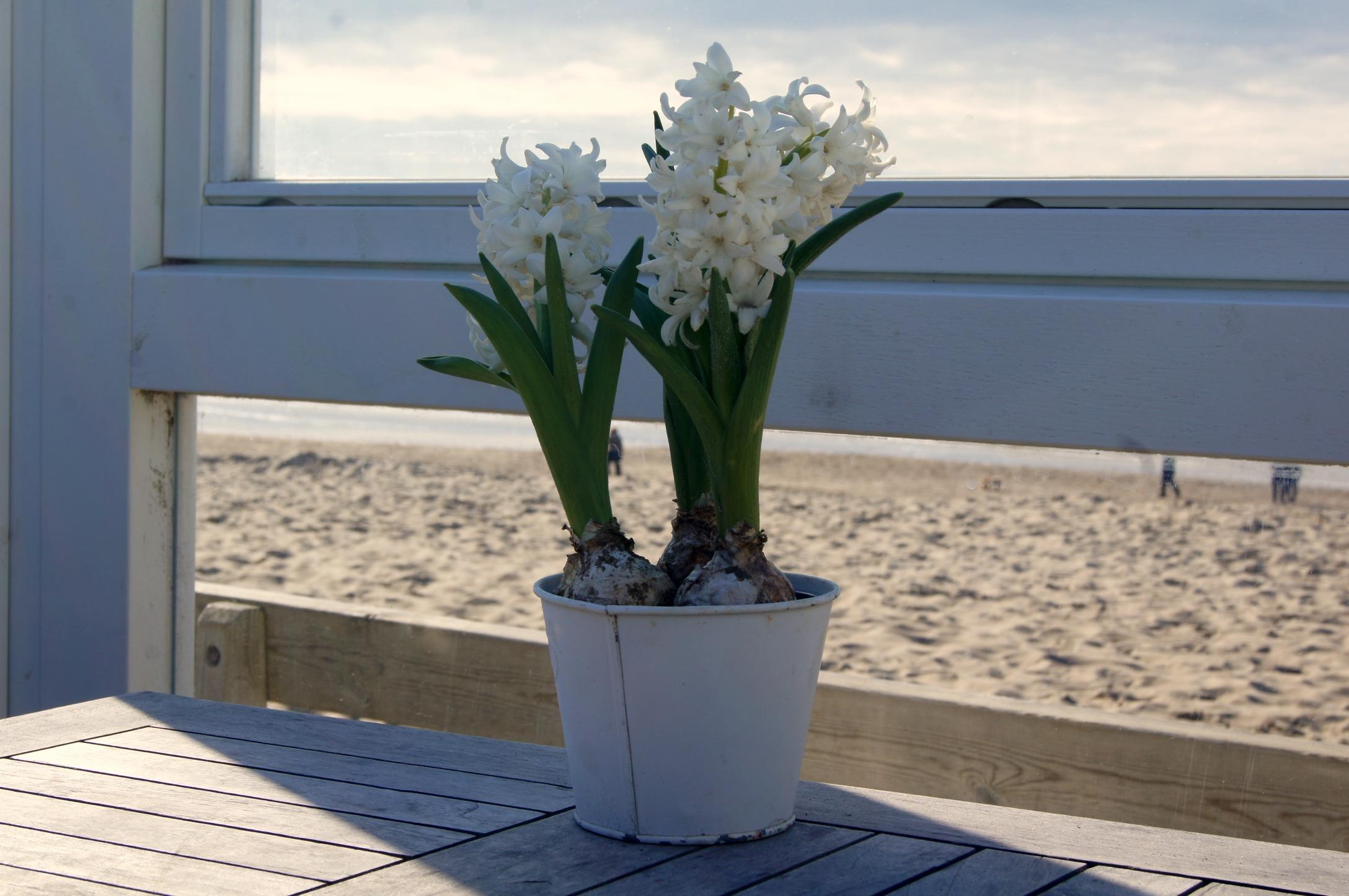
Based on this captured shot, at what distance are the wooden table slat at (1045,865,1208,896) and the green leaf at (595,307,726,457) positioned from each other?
31 centimetres

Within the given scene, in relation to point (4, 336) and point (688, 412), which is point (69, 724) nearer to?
point (688, 412)

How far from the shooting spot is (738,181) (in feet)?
2.17

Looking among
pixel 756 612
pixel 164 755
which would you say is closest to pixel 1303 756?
pixel 756 612

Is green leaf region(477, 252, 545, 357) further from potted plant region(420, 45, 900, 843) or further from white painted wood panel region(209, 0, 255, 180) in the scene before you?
white painted wood panel region(209, 0, 255, 180)

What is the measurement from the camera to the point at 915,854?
72cm

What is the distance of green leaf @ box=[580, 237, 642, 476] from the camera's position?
0.75 metres

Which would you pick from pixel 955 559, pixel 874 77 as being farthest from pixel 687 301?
pixel 955 559

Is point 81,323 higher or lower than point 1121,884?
higher

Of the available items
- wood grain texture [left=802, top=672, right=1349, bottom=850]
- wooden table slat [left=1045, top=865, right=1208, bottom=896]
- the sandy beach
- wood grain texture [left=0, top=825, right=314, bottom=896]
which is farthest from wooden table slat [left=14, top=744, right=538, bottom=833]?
the sandy beach

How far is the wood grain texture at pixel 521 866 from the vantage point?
0.66m

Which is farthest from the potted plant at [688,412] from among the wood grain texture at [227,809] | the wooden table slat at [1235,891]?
the wooden table slat at [1235,891]

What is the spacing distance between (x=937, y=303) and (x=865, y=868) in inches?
26.2

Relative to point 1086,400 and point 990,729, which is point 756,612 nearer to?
point 1086,400

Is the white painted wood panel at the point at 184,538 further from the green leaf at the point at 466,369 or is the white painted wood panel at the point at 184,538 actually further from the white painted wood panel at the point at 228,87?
the green leaf at the point at 466,369
